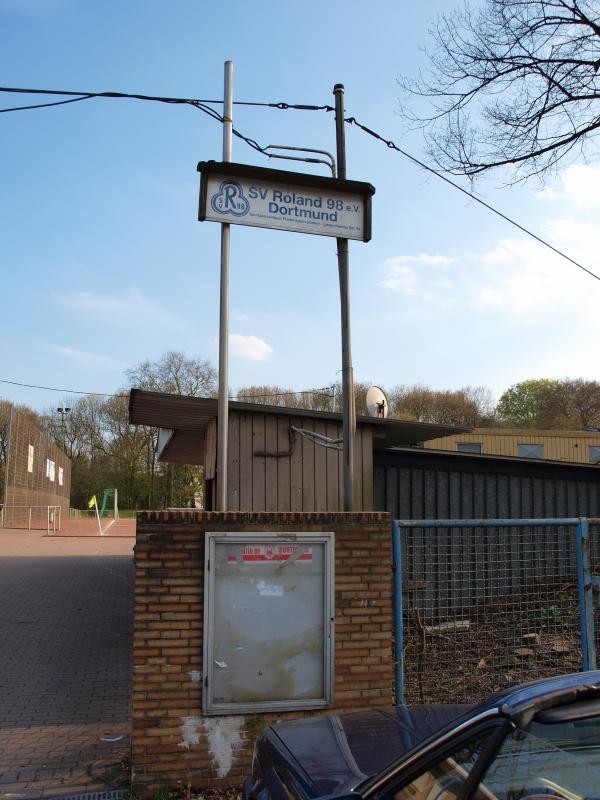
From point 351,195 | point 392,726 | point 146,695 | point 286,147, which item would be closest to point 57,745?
point 146,695

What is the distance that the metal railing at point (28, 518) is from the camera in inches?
1483

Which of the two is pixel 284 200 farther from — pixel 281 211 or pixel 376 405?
pixel 376 405

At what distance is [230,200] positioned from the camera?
5785 millimetres

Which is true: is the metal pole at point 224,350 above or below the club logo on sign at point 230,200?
below

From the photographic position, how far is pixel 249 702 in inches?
192

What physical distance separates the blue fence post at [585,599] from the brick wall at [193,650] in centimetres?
172

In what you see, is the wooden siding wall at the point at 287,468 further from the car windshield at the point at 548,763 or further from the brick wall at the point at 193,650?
the car windshield at the point at 548,763

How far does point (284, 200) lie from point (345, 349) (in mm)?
1339

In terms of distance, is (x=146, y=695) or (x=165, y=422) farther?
(x=165, y=422)

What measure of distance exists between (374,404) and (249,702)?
202 inches

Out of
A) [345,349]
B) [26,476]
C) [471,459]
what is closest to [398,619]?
[345,349]

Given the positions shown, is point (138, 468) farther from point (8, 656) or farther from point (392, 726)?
point (392, 726)

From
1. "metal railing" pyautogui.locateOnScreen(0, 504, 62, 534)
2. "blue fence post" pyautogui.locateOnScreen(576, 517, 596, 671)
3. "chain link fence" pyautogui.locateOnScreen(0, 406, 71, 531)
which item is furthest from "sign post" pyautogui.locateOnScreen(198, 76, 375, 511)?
"chain link fence" pyautogui.locateOnScreen(0, 406, 71, 531)

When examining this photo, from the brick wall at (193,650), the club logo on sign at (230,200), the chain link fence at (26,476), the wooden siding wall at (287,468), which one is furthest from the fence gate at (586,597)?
the chain link fence at (26,476)
